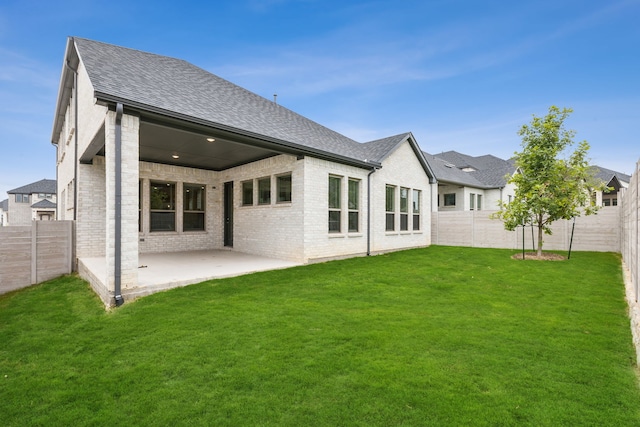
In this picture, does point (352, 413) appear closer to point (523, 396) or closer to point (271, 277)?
point (523, 396)

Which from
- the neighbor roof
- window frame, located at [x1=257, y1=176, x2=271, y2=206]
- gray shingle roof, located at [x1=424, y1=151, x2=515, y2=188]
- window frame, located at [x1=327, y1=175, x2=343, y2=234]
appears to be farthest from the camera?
gray shingle roof, located at [x1=424, y1=151, x2=515, y2=188]

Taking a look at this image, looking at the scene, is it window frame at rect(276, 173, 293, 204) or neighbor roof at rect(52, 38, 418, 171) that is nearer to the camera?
neighbor roof at rect(52, 38, 418, 171)

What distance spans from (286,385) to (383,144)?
39.1ft

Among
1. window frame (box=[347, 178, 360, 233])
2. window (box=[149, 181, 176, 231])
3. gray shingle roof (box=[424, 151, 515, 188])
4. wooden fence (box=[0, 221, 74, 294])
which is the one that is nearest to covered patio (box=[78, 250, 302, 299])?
wooden fence (box=[0, 221, 74, 294])

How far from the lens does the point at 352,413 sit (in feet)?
7.99

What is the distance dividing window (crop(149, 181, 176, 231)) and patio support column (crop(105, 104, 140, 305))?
593 centimetres

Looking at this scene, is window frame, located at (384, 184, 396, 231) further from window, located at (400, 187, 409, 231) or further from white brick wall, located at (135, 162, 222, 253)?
white brick wall, located at (135, 162, 222, 253)

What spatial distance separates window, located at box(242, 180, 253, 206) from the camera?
11364 millimetres

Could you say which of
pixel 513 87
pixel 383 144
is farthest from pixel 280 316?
pixel 513 87

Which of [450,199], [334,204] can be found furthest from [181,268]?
[450,199]

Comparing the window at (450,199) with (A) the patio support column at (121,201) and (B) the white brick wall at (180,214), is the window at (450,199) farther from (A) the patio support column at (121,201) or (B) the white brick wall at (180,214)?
(A) the patio support column at (121,201)

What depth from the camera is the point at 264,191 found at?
1080 cm

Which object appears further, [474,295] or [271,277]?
[271,277]

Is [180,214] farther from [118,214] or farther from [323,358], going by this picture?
[323,358]
